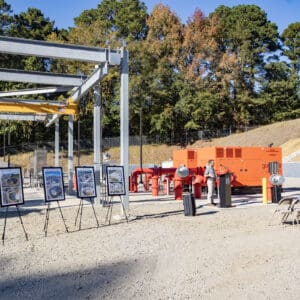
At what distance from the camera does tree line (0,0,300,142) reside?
191 feet

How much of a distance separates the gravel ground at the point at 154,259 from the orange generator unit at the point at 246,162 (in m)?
8.37

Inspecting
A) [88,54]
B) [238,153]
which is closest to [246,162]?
[238,153]

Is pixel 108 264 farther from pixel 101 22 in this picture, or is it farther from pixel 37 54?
pixel 101 22

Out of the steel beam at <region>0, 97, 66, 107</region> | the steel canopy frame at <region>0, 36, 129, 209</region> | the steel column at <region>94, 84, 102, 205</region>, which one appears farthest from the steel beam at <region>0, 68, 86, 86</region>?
the steel canopy frame at <region>0, 36, 129, 209</region>

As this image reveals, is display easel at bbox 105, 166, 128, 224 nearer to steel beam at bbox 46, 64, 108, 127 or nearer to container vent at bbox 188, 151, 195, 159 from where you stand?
steel beam at bbox 46, 64, 108, 127

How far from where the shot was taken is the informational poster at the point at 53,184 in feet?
36.7

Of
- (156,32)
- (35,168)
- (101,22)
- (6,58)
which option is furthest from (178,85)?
(35,168)

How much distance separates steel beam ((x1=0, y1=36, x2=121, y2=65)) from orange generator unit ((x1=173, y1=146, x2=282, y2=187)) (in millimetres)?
9033

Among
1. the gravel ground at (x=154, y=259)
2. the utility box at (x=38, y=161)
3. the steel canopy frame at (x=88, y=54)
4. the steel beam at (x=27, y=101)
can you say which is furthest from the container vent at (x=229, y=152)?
the utility box at (x=38, y=161)

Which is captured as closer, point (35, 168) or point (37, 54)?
point (37, 54)

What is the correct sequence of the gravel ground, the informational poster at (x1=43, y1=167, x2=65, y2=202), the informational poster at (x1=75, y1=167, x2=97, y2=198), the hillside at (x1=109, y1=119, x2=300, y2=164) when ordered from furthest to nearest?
1. the hillside at (x1=109, y1=119, x2=300, y2=164)
2. the informational poster at (x1=75, y1=167, x2=97, y2=198)
3. the informational poster at (x1=43, y1=167, x2=65, y2=202)
4. the gravel ground

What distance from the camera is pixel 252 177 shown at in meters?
22.1

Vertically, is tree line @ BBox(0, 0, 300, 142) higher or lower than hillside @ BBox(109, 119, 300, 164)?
higher

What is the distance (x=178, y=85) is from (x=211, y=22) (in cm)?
1084
